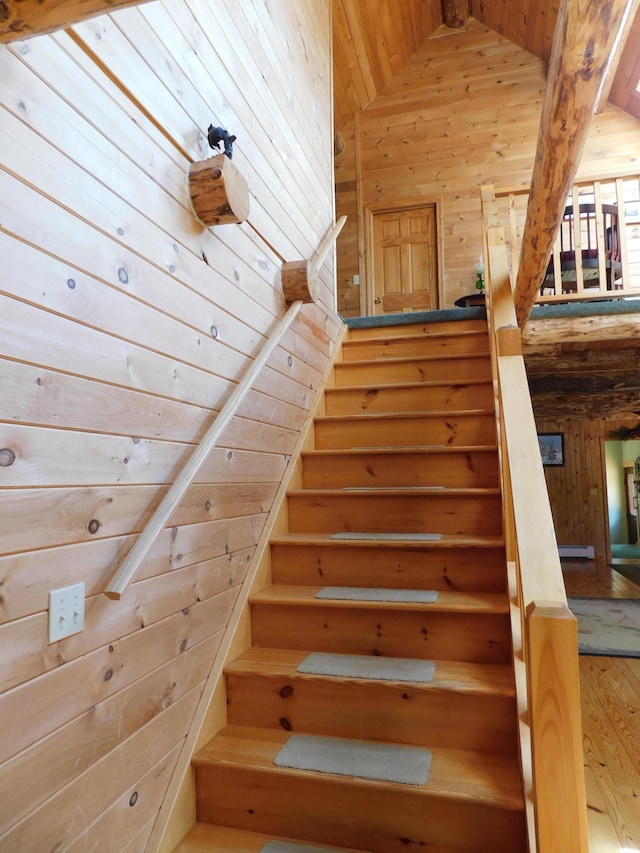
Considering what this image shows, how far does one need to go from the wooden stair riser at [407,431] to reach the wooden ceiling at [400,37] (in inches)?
159

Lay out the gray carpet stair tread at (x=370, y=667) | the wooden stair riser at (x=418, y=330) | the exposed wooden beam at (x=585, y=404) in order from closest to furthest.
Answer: the gray carpet stair tread at (x=370, y=667), the wooden stair riser at (x=418, y=330), the exposed wooden beam at (x=585, y=404)

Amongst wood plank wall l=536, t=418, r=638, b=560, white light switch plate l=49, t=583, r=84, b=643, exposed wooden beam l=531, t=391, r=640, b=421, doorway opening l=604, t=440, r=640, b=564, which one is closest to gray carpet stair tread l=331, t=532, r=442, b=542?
white light switch plate l=49, t=583, r=84, b=643

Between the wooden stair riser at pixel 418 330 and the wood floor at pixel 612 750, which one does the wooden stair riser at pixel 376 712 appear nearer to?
the wood floor at pixel 612 750

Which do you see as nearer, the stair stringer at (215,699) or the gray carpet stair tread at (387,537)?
the stair stringer at (215,699)

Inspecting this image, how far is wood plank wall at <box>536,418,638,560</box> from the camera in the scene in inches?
333

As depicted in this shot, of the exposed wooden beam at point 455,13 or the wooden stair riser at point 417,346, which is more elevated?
the exposed wooden beam at point 455,13

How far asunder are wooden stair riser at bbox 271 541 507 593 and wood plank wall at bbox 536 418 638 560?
6766mm

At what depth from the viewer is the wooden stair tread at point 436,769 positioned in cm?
151

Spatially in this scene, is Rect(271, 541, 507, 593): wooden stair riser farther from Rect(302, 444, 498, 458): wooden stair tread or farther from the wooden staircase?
Rect(302, 444, 498, 458): wooden stair tread

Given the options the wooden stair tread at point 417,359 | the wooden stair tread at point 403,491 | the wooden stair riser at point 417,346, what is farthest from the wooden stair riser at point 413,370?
the wooden stair tread at point 403,491

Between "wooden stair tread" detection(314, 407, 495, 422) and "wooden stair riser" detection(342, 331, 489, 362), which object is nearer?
"wooden stair tread" detection(314, 407, 495, 422)

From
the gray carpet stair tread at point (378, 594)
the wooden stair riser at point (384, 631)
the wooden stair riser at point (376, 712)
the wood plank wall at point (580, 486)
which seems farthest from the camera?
the wood plank wall at point (580, 486)

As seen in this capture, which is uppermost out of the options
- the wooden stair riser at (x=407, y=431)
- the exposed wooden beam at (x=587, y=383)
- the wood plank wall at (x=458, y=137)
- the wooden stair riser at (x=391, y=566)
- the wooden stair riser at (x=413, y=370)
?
the wood plank wall at (x=458, y=137)

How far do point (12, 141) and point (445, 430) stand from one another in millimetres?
2269
